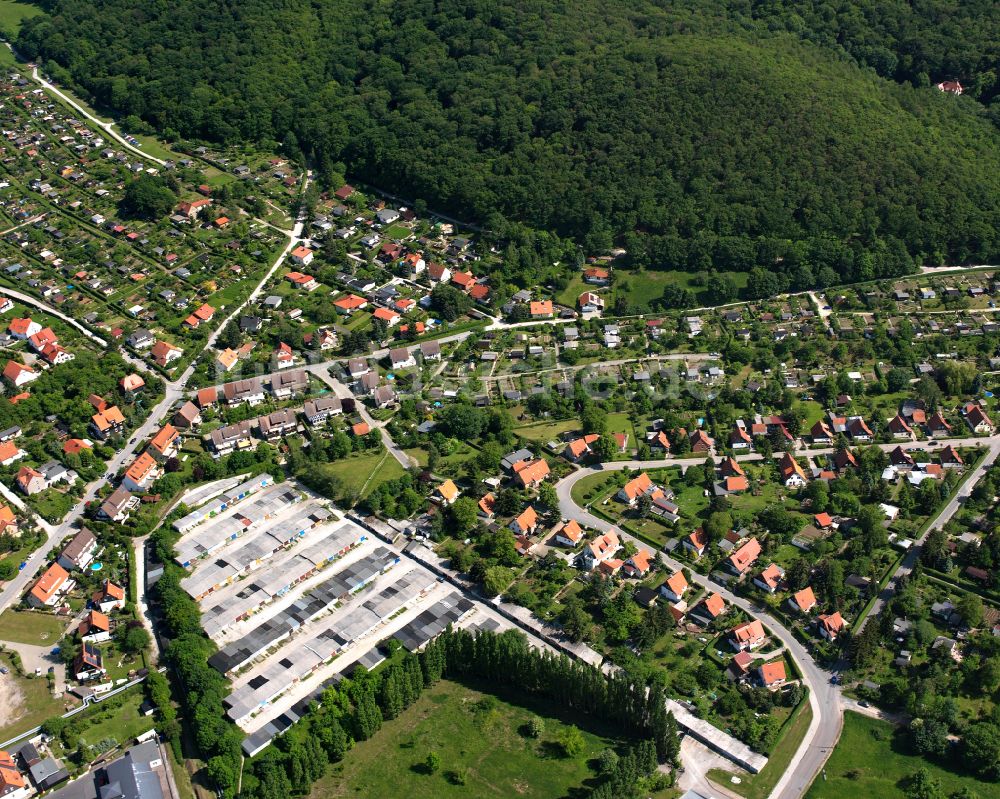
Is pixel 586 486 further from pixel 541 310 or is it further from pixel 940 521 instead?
pixel 940 521

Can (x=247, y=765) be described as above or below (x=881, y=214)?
below

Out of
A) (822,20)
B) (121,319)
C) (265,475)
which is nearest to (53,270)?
(121,319)

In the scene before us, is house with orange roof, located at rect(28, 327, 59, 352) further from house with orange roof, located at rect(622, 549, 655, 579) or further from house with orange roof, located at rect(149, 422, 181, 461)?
house with orange roof, located at rect(622, 549, 655, 579)

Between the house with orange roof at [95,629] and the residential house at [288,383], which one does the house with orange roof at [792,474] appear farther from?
the house with orange roof at [95,629]

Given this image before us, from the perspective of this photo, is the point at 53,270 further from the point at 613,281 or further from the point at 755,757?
the point at 755,757

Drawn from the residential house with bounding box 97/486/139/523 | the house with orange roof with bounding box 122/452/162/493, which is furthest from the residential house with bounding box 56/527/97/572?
the house with orange roof with bounding box 122/452/162/493

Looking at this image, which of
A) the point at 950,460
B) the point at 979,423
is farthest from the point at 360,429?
Answer: the point at 979,423

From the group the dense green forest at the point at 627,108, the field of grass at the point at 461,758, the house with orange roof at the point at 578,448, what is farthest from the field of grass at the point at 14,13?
the field of grass at the point at 461,758
